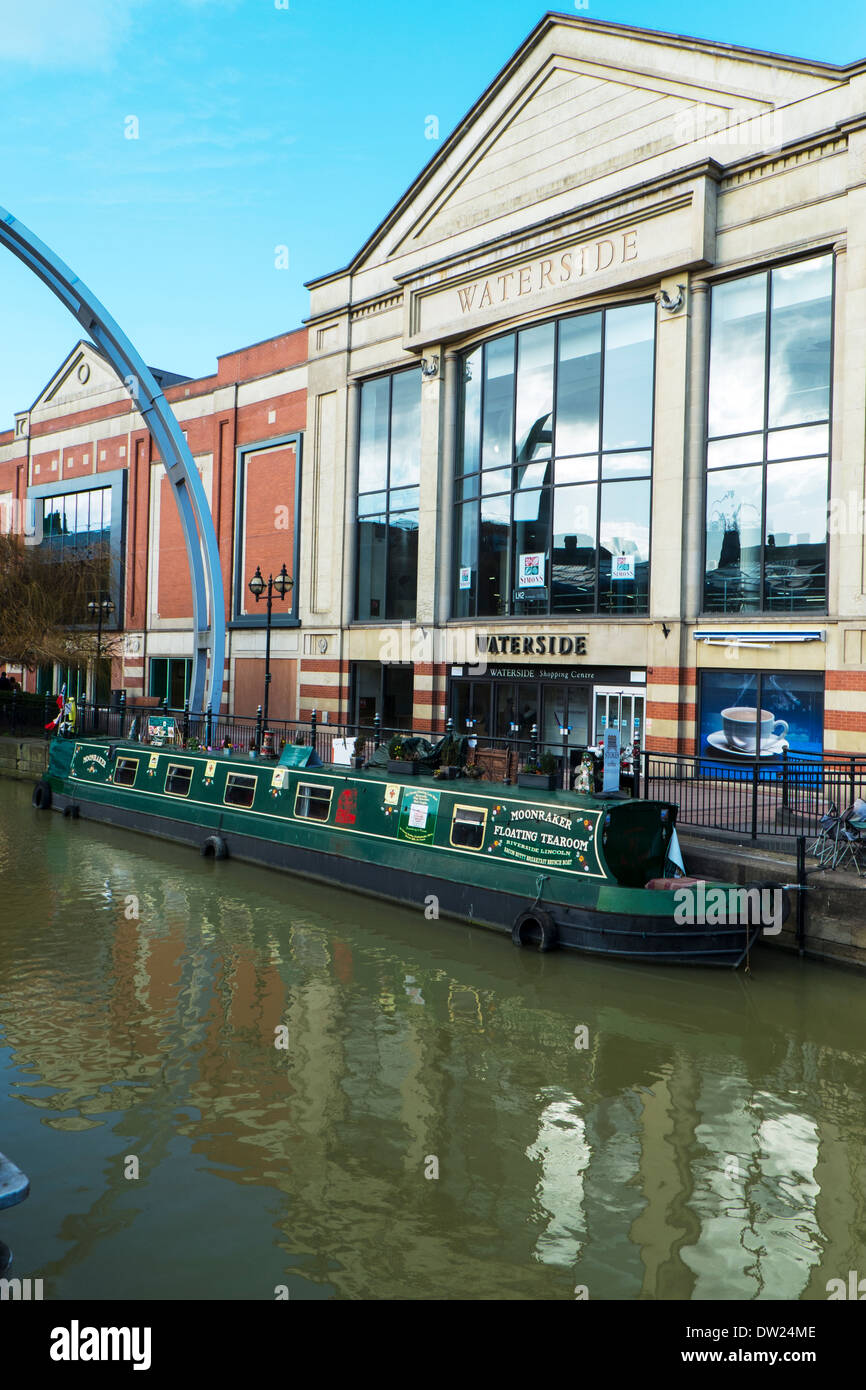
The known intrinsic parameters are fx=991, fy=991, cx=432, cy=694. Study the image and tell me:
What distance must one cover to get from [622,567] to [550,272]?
280 inches

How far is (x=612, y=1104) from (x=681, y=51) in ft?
69.5

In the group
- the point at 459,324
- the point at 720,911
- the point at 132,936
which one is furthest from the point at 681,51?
the point at 132,936

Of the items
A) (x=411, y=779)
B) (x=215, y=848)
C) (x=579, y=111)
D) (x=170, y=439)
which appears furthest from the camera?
(x=170, y=439)

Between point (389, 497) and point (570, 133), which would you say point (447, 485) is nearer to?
point (389, 497)

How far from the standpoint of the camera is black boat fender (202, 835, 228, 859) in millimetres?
17578

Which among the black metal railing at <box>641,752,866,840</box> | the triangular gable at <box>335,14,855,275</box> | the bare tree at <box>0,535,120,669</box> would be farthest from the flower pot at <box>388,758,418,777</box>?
the bare tree at <box>0,535,120,669</box>

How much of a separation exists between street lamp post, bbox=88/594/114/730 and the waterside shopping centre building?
15.3 feet

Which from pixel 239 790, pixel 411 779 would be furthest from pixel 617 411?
pixel 239 790

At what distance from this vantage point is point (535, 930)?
486 inches

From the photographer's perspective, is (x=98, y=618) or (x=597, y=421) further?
(x=98, y=618)

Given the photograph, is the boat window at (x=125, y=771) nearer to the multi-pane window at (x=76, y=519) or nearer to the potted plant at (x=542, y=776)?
the potted plant at (x=542, y=776)

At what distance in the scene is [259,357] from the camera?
3173cm

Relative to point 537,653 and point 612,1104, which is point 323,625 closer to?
point 537,653

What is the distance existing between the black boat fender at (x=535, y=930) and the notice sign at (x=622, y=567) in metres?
11.1
